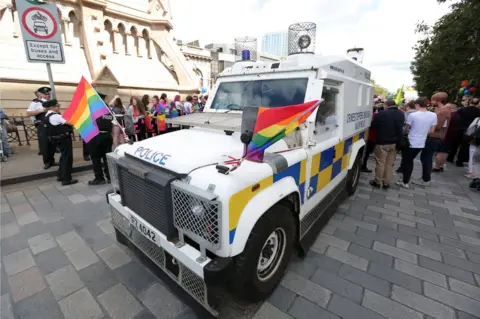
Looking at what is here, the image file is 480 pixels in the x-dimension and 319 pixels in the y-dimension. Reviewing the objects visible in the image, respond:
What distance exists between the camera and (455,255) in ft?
9.59

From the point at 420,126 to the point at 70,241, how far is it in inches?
253

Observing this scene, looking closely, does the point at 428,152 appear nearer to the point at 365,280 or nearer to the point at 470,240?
the point at 470,240

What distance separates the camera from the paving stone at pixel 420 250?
2896mm

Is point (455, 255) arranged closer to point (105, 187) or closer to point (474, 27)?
point (105, 187)

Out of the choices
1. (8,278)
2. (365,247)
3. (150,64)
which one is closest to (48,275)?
(8,278)

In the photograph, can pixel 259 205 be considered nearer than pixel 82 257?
Yes

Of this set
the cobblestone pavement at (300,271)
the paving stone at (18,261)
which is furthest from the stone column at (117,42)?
the paving stone at (18,261)

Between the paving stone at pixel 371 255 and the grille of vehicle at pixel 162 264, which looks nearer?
the grille of vehicle at pixel 162 264

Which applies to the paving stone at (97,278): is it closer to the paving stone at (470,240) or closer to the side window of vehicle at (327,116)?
the side window of vehicle at (327,116)

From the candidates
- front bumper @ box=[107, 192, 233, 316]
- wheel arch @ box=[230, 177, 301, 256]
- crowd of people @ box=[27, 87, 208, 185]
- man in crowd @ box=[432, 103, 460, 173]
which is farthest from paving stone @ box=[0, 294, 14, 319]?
man in crowd @ box=[432, 103, 460, 173]

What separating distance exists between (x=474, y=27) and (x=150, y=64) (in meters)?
17.1

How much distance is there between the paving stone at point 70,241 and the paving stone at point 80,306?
0.92 meters

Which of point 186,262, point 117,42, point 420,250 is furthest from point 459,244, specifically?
point 117,42

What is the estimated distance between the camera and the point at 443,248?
3066mm
